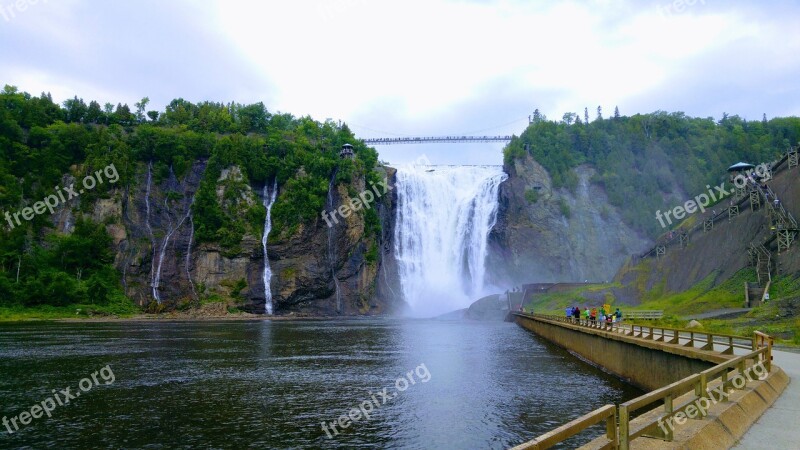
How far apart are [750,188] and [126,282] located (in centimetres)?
8808

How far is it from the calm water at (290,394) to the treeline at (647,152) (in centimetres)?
8294

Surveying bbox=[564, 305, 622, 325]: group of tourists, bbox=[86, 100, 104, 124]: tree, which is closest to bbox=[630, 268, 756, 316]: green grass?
bbox=[564, 305, 622, 325]: group of tourists

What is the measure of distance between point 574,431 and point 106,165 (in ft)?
349

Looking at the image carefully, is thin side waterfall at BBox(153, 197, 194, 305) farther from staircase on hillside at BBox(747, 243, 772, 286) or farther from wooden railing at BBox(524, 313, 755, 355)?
staircase on hillside at BBox(747, 243, 772, 286)

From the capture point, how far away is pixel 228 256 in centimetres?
9319

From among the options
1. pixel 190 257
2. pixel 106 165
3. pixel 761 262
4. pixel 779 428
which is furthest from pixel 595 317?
pixel 106 165

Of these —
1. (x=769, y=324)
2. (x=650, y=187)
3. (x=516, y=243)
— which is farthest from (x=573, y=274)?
(x=769, y=324)

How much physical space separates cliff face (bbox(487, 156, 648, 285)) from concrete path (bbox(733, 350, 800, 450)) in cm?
9300

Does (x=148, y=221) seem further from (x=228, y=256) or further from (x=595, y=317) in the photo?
(x=595, y=317)

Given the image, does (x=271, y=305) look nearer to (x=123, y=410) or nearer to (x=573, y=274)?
(x=573, y=274)

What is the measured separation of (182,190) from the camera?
100438mm

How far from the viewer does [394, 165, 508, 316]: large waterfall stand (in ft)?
337

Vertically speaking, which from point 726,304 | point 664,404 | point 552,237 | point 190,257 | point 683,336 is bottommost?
point 683,336

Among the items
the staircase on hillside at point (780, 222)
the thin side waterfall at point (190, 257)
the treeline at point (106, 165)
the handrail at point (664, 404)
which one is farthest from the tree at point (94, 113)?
the handrail at point (664, 404)
